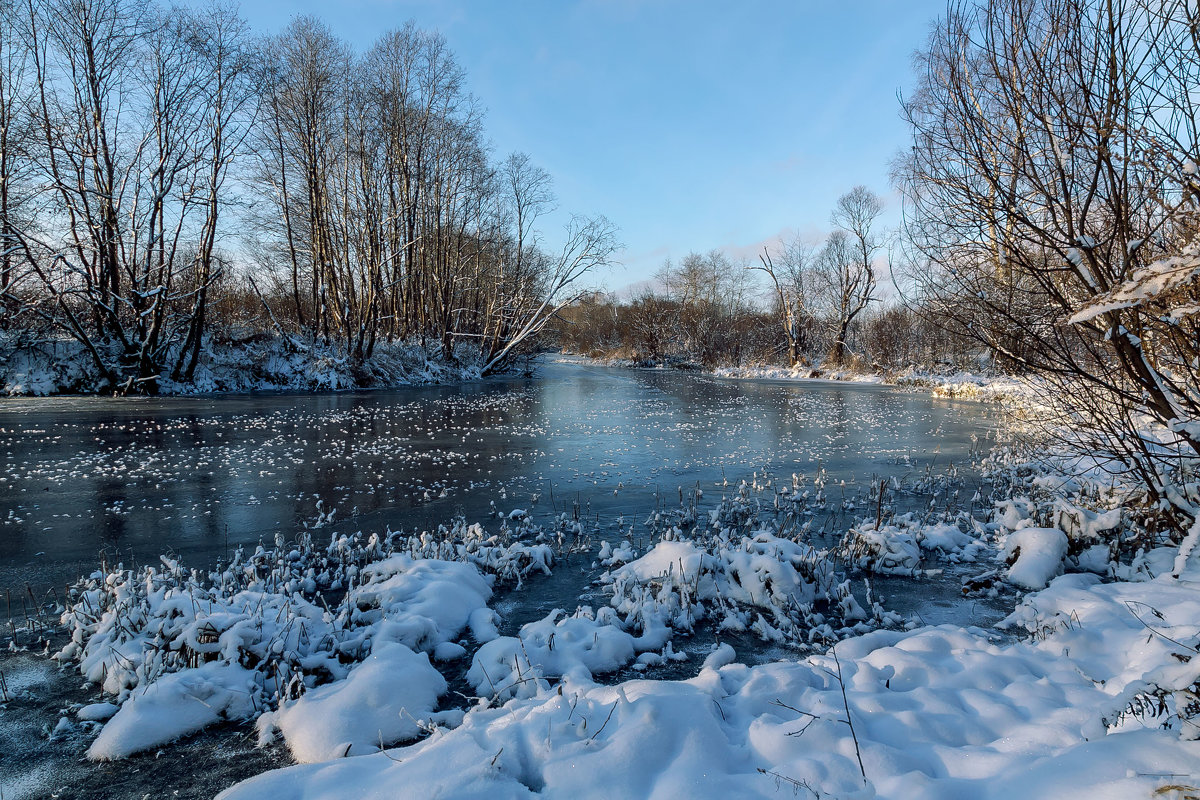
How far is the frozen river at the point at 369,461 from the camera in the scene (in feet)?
21.5

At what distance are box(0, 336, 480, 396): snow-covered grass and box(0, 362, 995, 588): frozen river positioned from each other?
80.7 inches

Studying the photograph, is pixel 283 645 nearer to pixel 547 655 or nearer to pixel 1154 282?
pixel 547 655

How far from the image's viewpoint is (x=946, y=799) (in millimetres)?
2105

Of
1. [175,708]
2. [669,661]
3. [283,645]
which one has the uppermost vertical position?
[283,645]

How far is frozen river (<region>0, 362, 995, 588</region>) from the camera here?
21.5 ft

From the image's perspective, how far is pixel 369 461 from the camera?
9.95 meters

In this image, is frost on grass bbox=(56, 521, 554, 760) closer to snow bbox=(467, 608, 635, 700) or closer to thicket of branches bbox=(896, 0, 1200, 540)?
snow bbox=(467, 608, 635, 700)

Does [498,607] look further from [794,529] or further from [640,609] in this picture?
[794,529]

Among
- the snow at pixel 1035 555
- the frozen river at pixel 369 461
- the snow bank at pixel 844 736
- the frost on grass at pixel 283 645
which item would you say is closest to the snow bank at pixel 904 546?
the snow at pixel 1035 555

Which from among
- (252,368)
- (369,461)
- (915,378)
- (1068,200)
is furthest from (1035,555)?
(915,378)

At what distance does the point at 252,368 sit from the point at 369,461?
15167 mm

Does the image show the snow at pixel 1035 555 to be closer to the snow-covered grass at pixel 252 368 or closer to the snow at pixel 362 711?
the snow at pixel 362 711

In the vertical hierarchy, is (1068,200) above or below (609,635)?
above

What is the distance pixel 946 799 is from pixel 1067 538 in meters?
4.41
